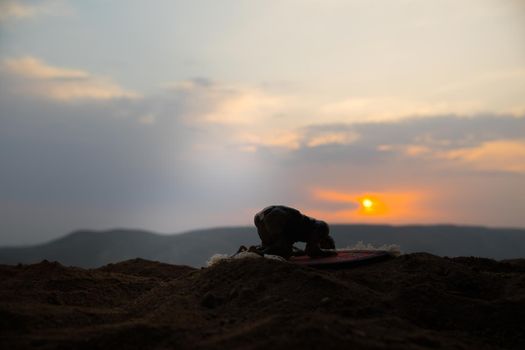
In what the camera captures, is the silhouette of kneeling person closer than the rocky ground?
No

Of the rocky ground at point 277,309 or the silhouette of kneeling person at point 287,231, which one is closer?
the rocky ground at point 277,309

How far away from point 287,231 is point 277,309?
3203mm

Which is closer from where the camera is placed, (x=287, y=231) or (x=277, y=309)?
(x=277, y=309)

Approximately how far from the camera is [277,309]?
646 cm

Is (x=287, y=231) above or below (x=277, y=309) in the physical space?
above

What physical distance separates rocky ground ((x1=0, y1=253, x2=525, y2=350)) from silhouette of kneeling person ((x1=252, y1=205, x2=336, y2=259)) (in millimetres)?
1088

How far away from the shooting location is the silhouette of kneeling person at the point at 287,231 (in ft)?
31.1

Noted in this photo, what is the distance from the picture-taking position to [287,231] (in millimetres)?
9586

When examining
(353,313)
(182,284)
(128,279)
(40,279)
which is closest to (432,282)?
(353,313)

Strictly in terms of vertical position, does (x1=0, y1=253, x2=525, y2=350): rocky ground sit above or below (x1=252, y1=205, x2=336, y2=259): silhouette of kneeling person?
below

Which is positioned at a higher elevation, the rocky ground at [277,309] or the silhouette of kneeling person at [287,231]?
the silhouette of kneeling person at [287,231]

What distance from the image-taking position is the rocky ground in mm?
5391

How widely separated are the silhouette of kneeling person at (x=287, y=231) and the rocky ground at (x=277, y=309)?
1.09 metres

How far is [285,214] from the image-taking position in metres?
9.51
